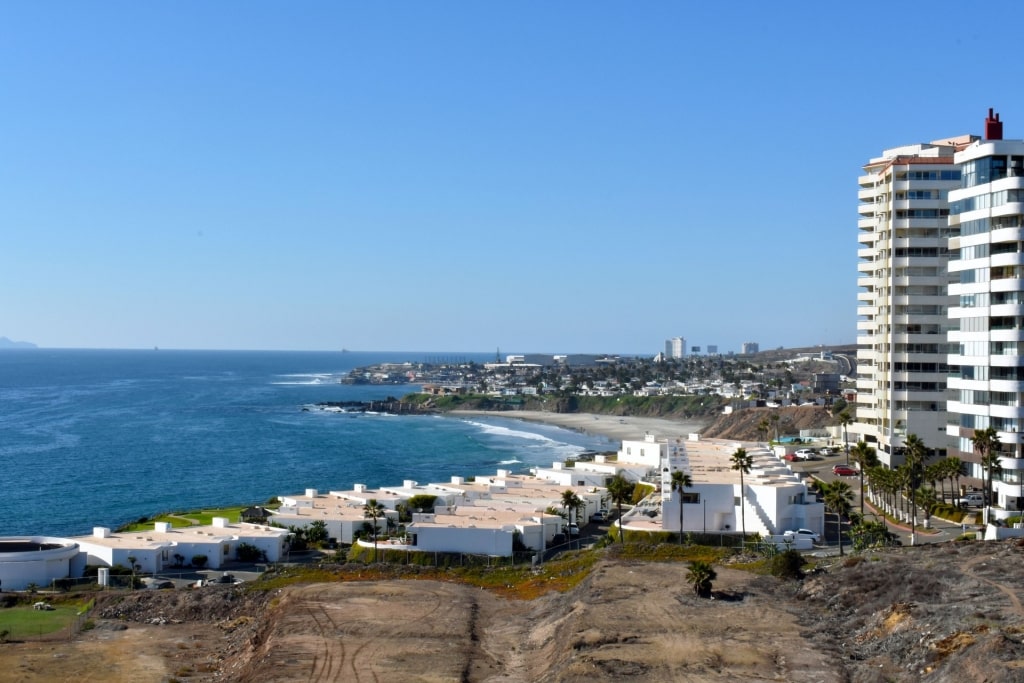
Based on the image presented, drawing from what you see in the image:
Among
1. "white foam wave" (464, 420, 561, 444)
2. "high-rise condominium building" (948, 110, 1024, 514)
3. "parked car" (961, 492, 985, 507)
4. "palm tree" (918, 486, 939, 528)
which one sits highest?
"high-rise condominium building" (948, 110, 1024, 514)

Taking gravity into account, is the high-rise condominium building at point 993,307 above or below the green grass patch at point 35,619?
above

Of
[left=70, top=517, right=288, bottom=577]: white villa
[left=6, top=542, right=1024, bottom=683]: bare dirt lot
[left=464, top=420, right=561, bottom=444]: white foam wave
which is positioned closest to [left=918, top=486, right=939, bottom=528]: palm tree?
[left=6, top=542, right=1024, bottom=683]: bare dirt lot

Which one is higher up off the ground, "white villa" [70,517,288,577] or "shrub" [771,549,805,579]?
"shrub" [771,549,805,579]

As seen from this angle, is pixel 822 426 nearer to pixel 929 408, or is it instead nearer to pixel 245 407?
pixel 929 408

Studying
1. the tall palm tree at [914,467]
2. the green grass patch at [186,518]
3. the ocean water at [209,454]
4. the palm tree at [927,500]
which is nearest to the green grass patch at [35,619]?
the green grass patch at [186,518]

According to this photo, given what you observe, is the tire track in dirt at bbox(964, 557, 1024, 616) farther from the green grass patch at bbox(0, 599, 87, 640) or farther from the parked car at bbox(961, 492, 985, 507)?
the green grass patch at bbox(0, 599, 87, 640)

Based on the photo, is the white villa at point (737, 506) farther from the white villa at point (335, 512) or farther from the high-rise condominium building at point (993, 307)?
the white villa at point (335, 512)

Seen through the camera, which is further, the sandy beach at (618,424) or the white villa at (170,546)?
the sandy beach at (618,424)
